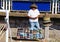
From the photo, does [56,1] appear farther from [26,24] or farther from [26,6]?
[26,24]

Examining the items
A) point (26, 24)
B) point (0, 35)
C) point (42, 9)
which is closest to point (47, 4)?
point (42, 9)

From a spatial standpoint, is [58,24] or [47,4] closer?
[58,24]

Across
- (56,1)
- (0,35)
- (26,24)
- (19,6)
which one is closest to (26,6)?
(19,6)

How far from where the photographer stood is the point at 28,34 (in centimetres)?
1143

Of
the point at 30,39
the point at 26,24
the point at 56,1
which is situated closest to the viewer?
the point at 30,39

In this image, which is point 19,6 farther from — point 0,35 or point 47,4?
point 0,35

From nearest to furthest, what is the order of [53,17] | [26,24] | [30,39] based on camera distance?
[30,39]
[26,24]
[53,17]

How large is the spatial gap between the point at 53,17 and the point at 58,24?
0.76 metres

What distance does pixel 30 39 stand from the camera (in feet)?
37.5

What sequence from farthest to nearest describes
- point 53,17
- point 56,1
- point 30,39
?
point 56,1 → point 53,17 → point 30,39

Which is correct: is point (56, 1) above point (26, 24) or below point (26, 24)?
above

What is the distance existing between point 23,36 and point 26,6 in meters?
8.82

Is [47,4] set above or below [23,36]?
above

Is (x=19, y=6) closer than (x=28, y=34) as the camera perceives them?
No
